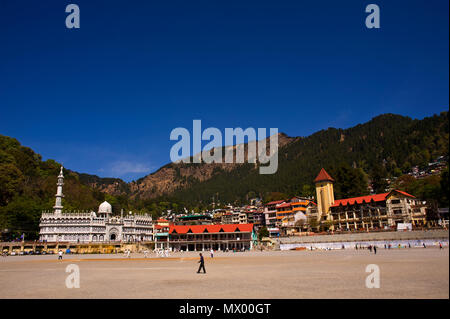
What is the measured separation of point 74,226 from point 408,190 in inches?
3231

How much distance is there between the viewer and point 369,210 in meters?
73.3

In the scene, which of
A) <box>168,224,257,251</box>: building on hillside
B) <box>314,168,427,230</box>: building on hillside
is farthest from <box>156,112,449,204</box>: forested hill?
<box>168,224,257,251</box>: building on hillside

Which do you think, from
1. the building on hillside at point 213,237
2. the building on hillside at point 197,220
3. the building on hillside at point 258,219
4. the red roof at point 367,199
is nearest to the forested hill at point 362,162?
the red roof at point 367,199

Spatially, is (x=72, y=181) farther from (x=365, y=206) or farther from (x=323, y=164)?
(x=323, y=164)

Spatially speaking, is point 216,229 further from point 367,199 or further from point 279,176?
point 279,176

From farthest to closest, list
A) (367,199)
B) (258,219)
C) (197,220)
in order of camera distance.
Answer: (197,220), (258,219), (367,199)

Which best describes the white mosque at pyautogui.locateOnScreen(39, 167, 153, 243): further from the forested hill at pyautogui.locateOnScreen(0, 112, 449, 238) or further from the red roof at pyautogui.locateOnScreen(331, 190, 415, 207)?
the red roof at pyautogui.locateOnScreen(331, 190, 415, 207)

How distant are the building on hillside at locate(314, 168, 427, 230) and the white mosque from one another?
165 ft

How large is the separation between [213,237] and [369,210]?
3685 cm

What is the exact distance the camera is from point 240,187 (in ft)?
655

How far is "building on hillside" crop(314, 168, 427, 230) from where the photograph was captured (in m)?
67.1

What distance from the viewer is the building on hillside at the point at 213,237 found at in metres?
74.6

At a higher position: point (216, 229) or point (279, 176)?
point (279, 176)

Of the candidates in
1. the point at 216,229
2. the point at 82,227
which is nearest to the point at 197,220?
the point at 216,229
